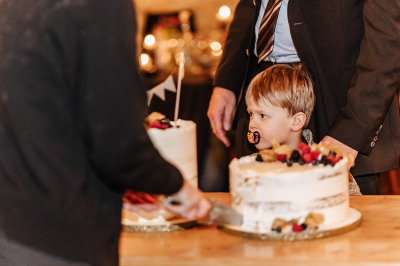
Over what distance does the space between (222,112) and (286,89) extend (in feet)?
1.44

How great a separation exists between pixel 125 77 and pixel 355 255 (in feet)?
2.12

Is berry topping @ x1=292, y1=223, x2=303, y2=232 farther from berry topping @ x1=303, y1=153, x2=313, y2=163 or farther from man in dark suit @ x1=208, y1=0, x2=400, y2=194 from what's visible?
man in dark suit @ x1=208, y1=0, x2=400, y2=194

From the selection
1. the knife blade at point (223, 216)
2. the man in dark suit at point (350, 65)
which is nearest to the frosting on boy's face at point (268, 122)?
the man in dark suit at point (350, 65)

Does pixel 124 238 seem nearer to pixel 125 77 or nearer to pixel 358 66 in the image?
pixel 125 77

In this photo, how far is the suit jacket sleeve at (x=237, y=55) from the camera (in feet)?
8.21

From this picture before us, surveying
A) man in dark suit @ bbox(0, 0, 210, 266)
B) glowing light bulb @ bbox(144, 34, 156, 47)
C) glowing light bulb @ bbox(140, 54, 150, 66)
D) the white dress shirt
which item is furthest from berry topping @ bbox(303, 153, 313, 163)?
glowing light bulb @ bbox(144, 34, 156, 47)

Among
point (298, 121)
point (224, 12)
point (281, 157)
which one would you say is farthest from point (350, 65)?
point (224, 12)

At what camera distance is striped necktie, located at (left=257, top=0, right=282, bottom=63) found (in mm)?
2205

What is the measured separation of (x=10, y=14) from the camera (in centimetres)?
125

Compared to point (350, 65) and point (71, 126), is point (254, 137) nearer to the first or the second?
point (350, 65)

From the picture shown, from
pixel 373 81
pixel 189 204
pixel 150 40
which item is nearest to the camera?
pixel 189 204

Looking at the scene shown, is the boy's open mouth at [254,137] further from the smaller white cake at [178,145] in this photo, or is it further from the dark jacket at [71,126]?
the dark jacket at [71,126]

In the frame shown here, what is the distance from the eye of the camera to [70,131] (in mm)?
1199

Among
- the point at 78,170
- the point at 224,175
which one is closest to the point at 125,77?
the point at 78,170
